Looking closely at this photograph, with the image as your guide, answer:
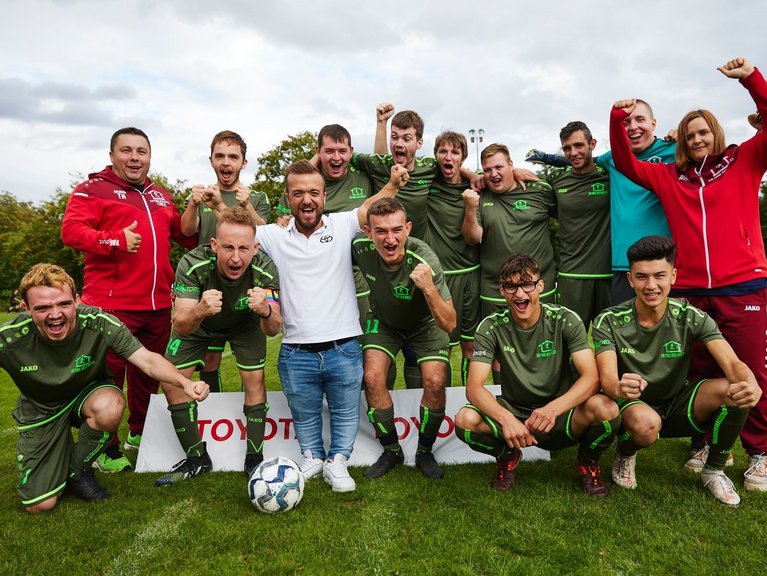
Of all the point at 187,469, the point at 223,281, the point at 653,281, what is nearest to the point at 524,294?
the point at 653,281

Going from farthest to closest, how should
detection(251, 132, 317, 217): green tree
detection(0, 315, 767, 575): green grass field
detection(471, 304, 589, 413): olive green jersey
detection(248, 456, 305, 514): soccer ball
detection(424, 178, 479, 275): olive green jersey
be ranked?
detection(251, 132, 317, 217): green tree
detection(424, 178, 479, 275): olive green jersey
detection(471, 304, 589, 413): olive green jersey
detection(248, 456, 305, 514): soccer ball
detection(0, 315, 767, 575): green grass field

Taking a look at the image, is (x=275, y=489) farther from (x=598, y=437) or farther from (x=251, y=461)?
(x=598, y=437)

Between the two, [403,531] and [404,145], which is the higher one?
[404,145]

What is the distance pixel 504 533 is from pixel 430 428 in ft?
3.92

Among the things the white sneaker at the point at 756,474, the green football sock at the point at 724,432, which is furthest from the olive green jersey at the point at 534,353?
the white sneaker at the point at 756,474

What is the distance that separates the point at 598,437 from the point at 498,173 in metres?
2.75

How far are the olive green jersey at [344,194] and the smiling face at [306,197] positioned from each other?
111 centimetres

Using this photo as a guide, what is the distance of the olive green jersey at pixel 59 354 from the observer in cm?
369

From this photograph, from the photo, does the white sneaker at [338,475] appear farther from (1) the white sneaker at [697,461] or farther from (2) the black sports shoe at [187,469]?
(1) the white sneaker at [697,461]

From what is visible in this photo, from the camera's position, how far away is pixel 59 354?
380 centimetres

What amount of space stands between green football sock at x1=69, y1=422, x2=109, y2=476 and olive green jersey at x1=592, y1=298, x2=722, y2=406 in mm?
3598

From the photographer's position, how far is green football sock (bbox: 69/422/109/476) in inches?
152

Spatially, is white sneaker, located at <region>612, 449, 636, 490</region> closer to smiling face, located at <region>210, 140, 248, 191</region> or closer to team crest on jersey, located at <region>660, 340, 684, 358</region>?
team crest on jersey, located at <region>660, 340, 684, 358</region>

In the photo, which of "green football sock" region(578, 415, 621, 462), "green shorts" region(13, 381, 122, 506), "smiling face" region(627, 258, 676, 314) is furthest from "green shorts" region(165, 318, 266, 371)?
"smiling face" region(627, 258, 676, 314)
